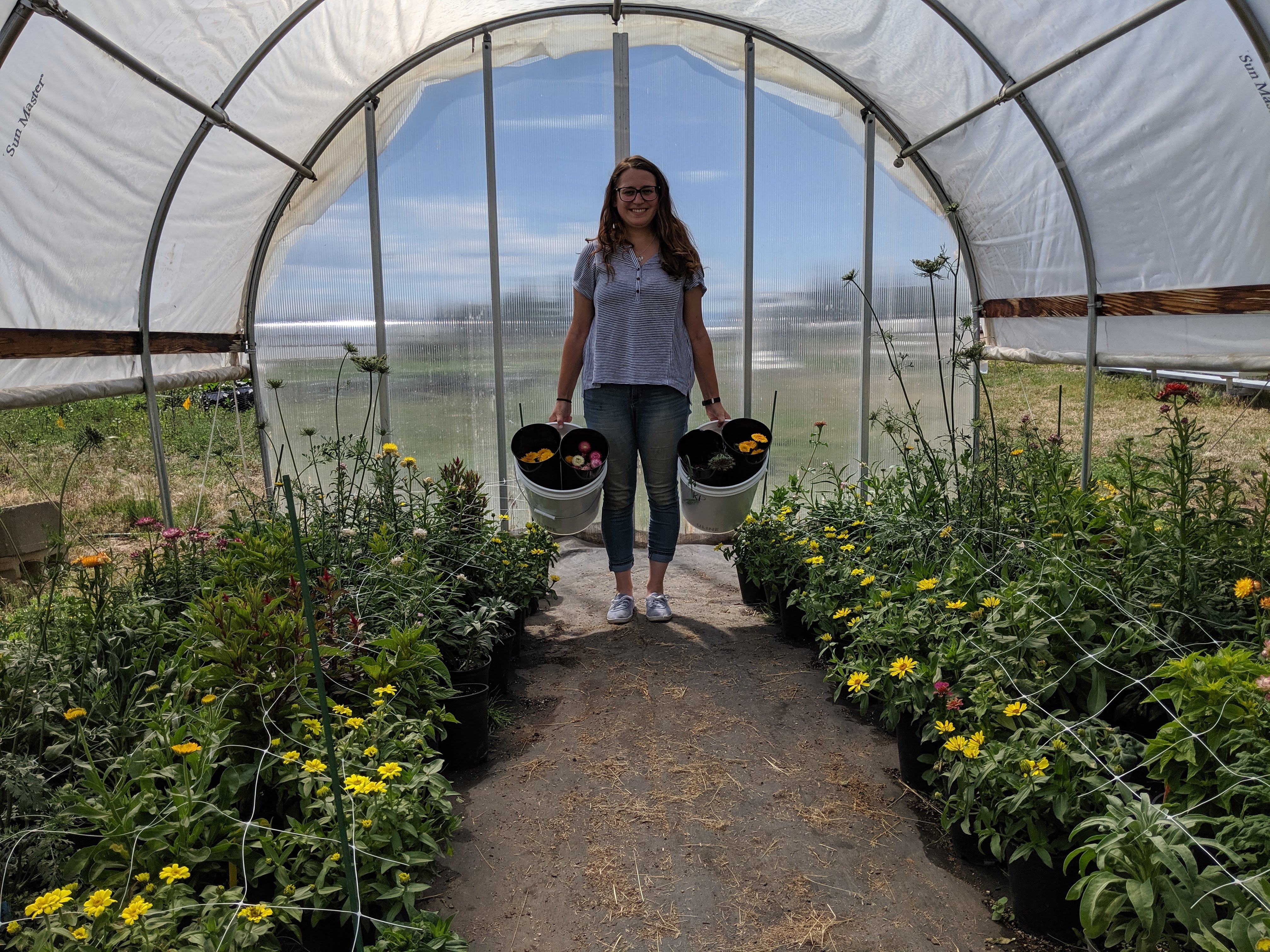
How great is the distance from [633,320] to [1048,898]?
2.18m

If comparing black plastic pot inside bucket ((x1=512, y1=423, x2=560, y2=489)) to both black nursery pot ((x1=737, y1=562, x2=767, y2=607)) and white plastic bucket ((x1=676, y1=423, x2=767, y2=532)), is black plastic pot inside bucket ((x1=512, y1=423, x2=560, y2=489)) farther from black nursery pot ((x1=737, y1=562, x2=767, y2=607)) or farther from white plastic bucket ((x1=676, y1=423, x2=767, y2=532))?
black nursery pot ((x1=737, y1=562, x2=767, y2=607))

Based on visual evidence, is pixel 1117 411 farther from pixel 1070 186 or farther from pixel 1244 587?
pixel 1244 587

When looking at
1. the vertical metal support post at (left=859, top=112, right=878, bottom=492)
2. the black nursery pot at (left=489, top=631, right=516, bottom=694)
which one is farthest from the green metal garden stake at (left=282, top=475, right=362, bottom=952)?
the vertical metal support post at (left=859, top=112, right=878, bottom=492)

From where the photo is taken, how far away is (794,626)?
11.1ft

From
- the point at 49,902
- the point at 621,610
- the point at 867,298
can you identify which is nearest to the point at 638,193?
the point at 621,610

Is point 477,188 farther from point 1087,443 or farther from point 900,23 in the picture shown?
point 1087,443

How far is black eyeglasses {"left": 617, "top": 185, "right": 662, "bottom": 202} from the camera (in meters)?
3.12

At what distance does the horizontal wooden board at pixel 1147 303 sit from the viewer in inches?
109

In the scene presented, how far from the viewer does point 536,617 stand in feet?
12.6

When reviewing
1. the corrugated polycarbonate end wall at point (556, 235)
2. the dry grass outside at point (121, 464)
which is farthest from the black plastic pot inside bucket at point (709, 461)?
the dry grass outside at point (121, 464)

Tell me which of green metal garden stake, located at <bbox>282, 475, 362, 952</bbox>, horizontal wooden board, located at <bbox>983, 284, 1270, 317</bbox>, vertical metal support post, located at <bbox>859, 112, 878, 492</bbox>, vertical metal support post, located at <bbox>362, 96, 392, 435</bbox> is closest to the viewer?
green metal garden stake, located at <bbox>282, 475, 362, 952</bbox>

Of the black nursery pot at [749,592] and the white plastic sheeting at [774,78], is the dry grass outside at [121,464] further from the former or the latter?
the black nursery pot at [749,592]

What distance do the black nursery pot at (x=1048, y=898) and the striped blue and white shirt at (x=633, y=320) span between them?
197 centimetres

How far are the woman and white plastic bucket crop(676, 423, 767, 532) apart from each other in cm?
16
